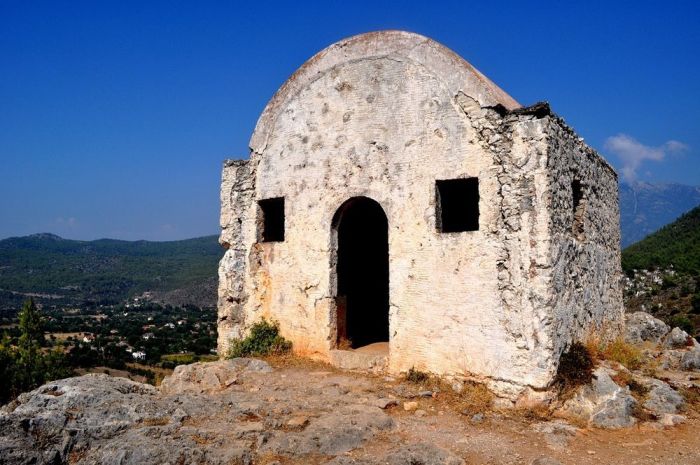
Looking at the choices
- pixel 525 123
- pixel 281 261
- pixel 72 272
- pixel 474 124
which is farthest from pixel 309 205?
pixel 72 272

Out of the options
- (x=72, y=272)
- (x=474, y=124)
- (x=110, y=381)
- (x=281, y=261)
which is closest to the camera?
(x=110, y=381)

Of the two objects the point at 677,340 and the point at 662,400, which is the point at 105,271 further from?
the point at 662,400

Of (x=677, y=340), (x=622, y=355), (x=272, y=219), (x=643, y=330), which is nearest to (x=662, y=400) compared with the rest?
(x=622, y=355)

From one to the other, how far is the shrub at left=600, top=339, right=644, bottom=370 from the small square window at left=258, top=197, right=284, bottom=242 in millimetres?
5787

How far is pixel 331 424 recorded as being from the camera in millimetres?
5980

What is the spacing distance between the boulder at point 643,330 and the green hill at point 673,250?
1781cm

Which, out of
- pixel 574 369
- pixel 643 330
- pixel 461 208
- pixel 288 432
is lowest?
pixel 288 432

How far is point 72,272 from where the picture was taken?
96.1m

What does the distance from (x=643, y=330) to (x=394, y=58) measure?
826 centimetres

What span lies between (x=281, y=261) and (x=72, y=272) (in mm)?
98323

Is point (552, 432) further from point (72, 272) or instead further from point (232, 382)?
point (72, 272)

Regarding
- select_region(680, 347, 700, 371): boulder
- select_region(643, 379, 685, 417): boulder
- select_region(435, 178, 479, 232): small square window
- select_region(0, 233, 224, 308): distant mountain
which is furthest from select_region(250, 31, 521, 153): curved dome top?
select_region(0, 233, 224, 308): distant mountain

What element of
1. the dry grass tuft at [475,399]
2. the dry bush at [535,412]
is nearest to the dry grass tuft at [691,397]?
the dry bush at [535,412]

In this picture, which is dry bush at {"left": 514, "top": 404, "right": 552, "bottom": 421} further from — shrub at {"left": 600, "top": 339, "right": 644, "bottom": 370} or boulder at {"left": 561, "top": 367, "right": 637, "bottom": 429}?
shrub at {"left": 600, "top": 339, "right": 644, "bottom": 370}
